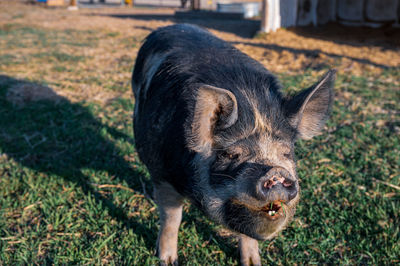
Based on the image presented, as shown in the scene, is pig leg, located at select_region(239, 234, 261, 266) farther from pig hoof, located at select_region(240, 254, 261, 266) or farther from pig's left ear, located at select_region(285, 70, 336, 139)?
pig's left ear, located at select_region(285, 70, 336, 139)

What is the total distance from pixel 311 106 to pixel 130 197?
2.03m

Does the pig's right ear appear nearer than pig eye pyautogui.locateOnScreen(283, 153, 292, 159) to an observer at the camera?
Yes

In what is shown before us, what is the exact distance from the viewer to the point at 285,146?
6.48ft

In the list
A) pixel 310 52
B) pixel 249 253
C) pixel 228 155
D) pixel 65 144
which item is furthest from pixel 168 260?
pixel 310 52

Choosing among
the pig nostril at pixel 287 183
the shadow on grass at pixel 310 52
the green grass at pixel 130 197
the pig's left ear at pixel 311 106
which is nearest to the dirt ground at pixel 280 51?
the shadow on grass at pixel 310 52

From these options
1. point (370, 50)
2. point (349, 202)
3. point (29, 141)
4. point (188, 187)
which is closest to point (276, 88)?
point (188, 187)

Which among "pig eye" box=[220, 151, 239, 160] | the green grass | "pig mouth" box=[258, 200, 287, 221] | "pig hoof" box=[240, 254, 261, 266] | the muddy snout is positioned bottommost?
"pig hoof" box=[240, 254, 261, 266]

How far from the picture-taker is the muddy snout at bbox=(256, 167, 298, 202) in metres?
1.66

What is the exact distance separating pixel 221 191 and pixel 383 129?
3.49 meters

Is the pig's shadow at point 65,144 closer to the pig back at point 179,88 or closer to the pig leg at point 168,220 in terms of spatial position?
the pig leg at point 168,220

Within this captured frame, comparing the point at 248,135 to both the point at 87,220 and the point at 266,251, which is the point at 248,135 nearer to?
the point at 266,251

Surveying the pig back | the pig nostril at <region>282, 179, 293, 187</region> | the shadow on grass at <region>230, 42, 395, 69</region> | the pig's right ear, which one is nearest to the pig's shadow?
the pig back

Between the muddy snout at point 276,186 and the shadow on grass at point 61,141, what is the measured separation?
1555 millimetres

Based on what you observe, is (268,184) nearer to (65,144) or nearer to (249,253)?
(249,253)
